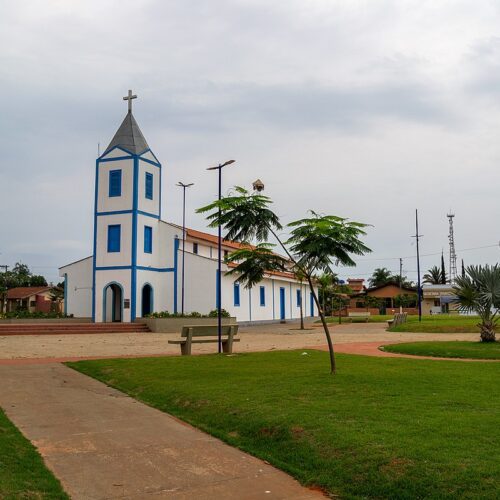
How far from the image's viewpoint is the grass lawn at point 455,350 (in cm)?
1636

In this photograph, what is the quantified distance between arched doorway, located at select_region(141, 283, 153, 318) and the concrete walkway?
98.7 ft

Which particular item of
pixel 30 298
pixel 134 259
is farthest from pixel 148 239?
pixel 30 298

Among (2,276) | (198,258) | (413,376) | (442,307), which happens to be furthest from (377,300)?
(413,376)

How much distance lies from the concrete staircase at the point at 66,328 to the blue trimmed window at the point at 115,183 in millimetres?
9138

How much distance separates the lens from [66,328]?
32938mm

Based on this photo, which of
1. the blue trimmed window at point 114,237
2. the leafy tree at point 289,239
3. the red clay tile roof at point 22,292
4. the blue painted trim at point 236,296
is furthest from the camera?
the red clay tile roof at point 22,292

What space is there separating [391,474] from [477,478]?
731 millimetres

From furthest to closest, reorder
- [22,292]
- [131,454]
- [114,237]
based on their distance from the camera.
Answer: [22,292], [114,237], [131,454]

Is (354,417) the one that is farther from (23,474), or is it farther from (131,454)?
(23,474)

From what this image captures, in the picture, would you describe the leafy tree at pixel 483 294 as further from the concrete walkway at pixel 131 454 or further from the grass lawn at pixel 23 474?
the grass lawn at pixel 23 474

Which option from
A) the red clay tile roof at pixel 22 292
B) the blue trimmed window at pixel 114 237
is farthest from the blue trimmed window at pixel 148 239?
the red clay tile roof at pixel 22 292

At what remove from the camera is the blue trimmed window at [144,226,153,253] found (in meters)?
39.6

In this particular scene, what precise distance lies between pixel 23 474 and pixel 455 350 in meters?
14.3

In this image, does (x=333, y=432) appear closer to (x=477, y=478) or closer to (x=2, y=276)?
(x=477, y=478)
